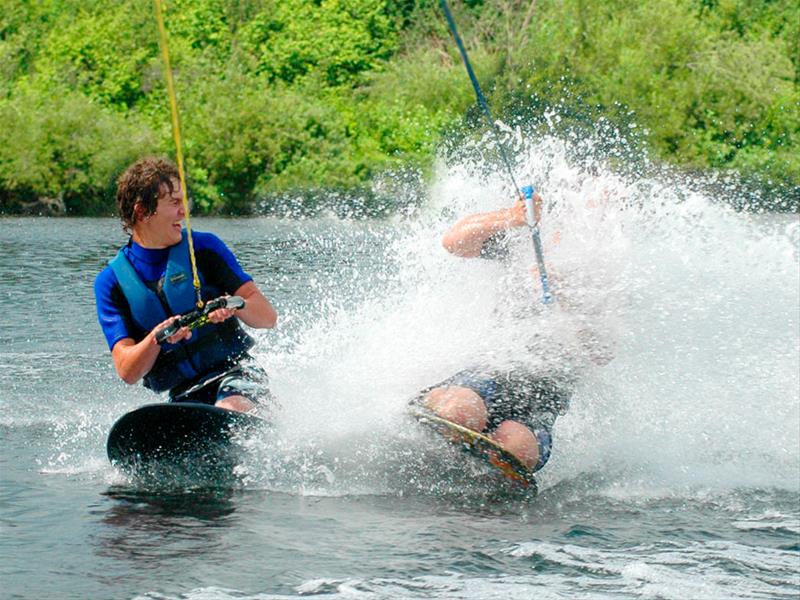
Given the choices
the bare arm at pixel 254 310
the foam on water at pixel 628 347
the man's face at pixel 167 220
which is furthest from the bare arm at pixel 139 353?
the foam on water at pixel 628 347

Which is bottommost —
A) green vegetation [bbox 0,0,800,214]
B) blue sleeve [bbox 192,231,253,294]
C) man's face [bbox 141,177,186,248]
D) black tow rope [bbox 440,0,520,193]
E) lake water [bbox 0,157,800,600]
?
lake water [bbox 0,157,800,600]

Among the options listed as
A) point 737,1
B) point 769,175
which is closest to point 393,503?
point 769,175

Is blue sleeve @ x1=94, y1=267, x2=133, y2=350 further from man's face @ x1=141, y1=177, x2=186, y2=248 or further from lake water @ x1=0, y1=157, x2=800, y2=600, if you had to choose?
lake water @ x1=0, y1=157, x2=800, y2=600

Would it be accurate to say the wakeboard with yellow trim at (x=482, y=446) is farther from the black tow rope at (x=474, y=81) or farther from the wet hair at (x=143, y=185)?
the wet hair at (x=143, y=185)

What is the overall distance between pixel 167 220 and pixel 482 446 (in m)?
1.61

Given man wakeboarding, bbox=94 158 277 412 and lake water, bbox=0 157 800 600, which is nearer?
lake water, bbox=0 157 800 600

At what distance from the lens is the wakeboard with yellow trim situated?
5617 millimetres

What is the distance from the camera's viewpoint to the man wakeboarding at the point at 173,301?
5766 mm

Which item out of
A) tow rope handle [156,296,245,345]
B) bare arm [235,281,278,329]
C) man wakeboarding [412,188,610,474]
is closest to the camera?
tow rope handle [156,296,245,345]

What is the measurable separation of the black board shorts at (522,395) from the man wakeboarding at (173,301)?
84 cm

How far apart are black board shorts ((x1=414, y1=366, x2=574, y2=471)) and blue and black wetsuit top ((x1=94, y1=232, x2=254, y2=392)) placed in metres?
0.92

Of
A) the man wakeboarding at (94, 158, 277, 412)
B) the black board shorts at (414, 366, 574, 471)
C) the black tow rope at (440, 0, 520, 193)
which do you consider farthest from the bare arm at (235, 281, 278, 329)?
the black tow rope at (440, 0, 520, 193)

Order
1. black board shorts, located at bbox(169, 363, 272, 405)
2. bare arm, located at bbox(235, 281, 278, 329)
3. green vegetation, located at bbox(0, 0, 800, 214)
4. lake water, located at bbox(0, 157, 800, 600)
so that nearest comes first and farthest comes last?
lake water, located at bbox(0, 157, 800, 600)
bare arm, located at bbox(235, 281, 278, 329)
black board shorts, located at bbox(169, 363, 272, 405)
green vegetation, located at bbox(0, 0, 800, 214)

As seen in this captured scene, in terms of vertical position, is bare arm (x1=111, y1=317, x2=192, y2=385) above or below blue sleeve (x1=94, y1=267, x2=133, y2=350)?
below
